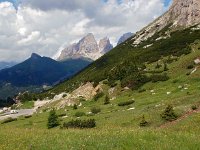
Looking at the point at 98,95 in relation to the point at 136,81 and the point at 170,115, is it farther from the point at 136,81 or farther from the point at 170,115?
the point at 170,115

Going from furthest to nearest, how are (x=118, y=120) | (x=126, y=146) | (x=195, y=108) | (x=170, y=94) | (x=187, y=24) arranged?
(x=187, y=24), (x=170, y=94), (x=118, y=120), (x=195, y=108), (x=126, y=146)

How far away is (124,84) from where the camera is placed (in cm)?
8025

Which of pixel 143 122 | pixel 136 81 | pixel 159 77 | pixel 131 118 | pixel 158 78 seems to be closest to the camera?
pixel 143 122

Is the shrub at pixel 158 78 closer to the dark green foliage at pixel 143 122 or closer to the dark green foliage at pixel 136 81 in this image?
the dark green foliage at pixel 136 81

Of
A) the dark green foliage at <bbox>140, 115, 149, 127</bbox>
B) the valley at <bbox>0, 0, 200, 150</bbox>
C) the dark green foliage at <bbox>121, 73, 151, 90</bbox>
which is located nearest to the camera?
the valley at <bbox>0, 0, 200, 150</bbox>

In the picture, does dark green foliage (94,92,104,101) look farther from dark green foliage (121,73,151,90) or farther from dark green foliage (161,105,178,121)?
dark green foliage (161,105,178,121)

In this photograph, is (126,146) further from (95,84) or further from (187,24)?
(187,24)

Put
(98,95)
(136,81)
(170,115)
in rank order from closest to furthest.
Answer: (170,115) < (136,81) < (98,95)

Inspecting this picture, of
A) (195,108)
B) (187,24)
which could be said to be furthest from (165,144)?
(187,24)

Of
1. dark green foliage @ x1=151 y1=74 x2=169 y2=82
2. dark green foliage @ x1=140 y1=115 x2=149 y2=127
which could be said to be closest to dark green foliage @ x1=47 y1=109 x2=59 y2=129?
dark green foliage @ x1=140 y1=115 x2=149 y2=127

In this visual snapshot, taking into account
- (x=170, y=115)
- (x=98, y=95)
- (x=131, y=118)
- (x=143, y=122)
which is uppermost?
(x=98, y=95)

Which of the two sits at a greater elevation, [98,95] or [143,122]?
[98,95]

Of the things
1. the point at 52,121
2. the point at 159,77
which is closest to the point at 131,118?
the point at 52,121

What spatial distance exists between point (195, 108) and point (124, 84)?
4271cm
